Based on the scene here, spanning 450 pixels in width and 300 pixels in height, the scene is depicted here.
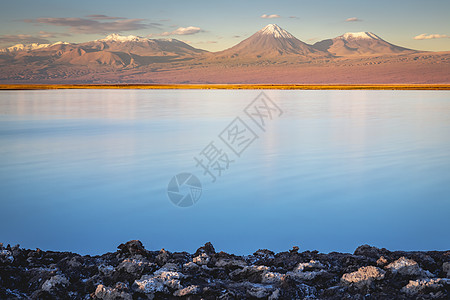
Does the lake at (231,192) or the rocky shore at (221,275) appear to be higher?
the rocky shore at (221,275)

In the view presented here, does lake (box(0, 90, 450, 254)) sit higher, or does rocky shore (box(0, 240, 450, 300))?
rocky shore (box(0, 240, 450, 300))

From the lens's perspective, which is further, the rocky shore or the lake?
the lake

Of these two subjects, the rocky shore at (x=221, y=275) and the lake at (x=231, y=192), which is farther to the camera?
the lake at (x=231, y=192)

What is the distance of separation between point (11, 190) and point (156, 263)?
402 cm

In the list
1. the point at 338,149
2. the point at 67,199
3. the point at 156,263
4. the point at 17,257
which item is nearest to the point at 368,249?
the point at 156,263

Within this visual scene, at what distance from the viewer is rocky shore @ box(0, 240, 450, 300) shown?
9.57 feet

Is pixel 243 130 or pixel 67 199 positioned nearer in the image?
pixel 67 199

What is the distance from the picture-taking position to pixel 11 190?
6605 millimetres

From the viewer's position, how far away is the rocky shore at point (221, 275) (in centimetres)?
292

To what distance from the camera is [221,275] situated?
3.33 meters

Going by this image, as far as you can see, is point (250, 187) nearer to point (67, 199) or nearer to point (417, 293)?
point (67, 199)

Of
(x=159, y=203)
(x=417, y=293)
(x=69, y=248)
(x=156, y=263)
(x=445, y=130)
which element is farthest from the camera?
(x=445, y=130)

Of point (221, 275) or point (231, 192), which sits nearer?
point (221, 275)

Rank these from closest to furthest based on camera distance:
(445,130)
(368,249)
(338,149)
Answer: (368,249) < (338,149) < (445,130)
